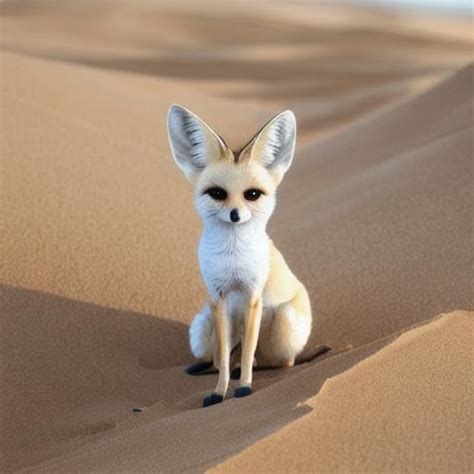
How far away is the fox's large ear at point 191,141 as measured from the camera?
317 centimetres

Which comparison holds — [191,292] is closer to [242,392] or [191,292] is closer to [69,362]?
[69,362]

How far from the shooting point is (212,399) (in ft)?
11.0

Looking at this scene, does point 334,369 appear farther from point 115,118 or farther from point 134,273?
point 115,118

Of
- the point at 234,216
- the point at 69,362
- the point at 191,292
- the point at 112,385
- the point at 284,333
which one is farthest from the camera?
the point at 191,292

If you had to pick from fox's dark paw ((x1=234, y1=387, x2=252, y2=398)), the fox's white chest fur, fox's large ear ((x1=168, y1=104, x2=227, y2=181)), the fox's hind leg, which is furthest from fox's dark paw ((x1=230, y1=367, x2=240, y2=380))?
fox's large ear ((x1=168, y1=104, x2=227, y2=181))

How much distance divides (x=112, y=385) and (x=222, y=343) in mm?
799

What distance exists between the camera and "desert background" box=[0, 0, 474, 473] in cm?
278

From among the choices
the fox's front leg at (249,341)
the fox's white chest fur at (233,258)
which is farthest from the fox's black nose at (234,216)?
the fox's front leg at (249,341)

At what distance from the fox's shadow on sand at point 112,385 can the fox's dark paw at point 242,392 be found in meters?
0.04

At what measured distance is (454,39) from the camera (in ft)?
86.7

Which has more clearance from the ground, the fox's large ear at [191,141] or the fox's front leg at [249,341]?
the fox's large ear at [191,141]

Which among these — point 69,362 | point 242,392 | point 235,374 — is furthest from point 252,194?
point 69,362

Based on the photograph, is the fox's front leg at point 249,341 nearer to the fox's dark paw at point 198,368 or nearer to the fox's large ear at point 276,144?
the fox's large ear at point 276,144

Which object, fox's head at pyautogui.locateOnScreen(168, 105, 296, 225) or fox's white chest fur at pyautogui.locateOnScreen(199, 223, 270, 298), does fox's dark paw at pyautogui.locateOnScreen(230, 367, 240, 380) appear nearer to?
fox's white chest fur at pyautogui.locateOnScreen(199, 223, 270, 298)
